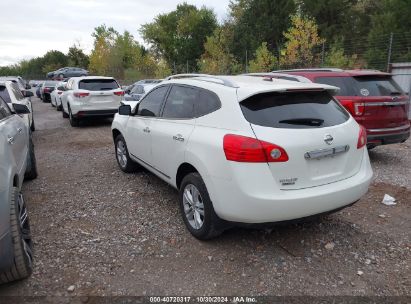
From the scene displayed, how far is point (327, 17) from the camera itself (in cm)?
3259

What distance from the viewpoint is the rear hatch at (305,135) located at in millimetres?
3146

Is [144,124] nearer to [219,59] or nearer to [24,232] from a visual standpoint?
[24,232]

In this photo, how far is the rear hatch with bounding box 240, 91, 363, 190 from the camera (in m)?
3.15

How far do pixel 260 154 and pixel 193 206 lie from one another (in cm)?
111

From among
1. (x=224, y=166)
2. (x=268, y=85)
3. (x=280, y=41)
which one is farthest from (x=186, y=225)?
(x=280, y=41)

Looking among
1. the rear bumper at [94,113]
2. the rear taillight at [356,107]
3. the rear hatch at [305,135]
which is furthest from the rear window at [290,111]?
the rear bumper at [94,113]

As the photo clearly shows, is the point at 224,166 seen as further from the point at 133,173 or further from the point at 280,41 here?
the point at 280,41

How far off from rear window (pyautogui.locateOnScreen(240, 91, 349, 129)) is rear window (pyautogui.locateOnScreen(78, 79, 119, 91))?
367 inches

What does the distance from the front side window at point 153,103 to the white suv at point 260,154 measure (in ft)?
2.23

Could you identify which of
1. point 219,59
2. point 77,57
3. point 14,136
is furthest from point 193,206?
point 77,57

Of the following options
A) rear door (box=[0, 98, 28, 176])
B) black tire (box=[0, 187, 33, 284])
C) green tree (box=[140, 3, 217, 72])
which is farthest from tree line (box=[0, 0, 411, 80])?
black tire (box=[0, 187, 33, 284])

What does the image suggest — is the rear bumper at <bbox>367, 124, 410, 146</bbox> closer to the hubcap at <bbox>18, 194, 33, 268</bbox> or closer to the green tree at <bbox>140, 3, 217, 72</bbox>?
the hubcap at <bbox>18, 194, 33, 268</bbox>

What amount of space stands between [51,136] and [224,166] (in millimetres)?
8928

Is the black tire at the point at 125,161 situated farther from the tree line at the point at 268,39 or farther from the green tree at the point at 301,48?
the green tree at the point at 301,48
